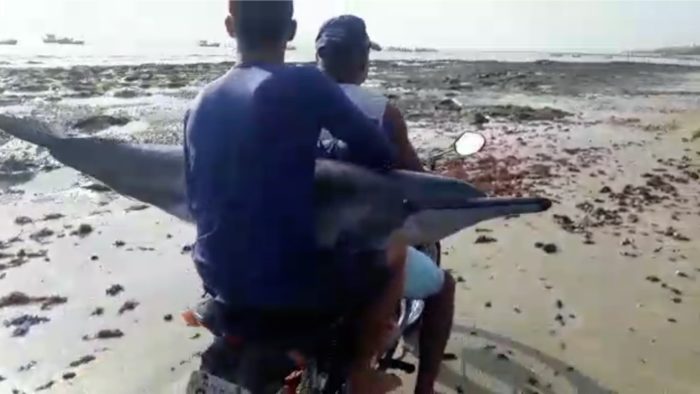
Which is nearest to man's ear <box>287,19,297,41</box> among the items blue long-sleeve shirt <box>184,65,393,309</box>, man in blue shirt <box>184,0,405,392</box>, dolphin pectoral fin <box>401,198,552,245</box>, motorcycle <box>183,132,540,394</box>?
man in blue shirt <box>184,0,405,392</box>

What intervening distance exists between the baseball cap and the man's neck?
3.21 feet

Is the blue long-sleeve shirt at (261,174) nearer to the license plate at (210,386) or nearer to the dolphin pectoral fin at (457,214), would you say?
the license plate at (210,386)

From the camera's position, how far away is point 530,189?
376 inches

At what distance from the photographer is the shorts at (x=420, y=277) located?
367 centimetres

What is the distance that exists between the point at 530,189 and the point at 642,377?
488 centimetres

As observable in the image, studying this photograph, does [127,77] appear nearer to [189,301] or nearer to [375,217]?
[189,301]

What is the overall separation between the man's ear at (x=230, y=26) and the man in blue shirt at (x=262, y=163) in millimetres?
11

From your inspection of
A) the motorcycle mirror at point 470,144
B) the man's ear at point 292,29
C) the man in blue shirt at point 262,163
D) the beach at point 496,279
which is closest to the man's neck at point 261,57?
the man in blue shirt at point 262,163

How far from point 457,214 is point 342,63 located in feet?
3.55

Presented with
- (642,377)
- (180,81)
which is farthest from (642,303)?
(180,81)

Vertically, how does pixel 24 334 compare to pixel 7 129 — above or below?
below

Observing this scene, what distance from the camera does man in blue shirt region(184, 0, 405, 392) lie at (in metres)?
2.47

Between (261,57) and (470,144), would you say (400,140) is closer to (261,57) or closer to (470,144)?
(470,144)

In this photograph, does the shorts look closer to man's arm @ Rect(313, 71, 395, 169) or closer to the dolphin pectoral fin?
the dolphin pectoral fin
